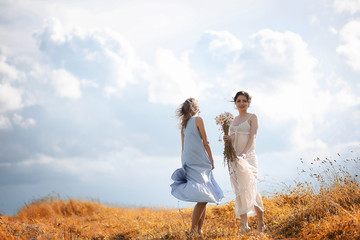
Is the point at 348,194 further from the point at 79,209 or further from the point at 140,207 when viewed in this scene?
the point at 79,209

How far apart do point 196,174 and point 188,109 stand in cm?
122

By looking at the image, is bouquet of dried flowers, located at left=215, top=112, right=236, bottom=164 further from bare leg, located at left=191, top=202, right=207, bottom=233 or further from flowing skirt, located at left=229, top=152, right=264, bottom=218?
bare leg, located at left=191, top=202, right=207, bottom=233

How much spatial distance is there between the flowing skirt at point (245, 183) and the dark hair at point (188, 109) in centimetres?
126

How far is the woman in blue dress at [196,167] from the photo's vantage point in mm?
6074

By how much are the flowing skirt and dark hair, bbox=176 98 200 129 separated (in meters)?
1.26

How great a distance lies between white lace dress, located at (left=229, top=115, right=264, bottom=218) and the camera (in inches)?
259

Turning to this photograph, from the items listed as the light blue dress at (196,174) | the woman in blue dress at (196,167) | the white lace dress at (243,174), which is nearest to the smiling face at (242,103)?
the white lace dress at (243,174)

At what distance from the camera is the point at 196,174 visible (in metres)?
6.18

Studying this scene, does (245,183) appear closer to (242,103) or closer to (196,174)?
(196,174)

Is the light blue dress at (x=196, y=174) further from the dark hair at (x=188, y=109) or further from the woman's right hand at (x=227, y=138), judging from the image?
the woman's right hand at (x=227, y=138)

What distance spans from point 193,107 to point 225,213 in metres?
4.73

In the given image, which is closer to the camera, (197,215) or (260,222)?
(197,215)

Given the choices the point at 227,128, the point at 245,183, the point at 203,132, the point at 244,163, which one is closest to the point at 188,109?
the point at 203,132

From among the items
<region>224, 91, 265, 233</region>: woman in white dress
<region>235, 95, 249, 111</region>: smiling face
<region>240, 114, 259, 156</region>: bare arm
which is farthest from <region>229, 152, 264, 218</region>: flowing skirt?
<region>235, 95, 249, 111</region>: smiling face
